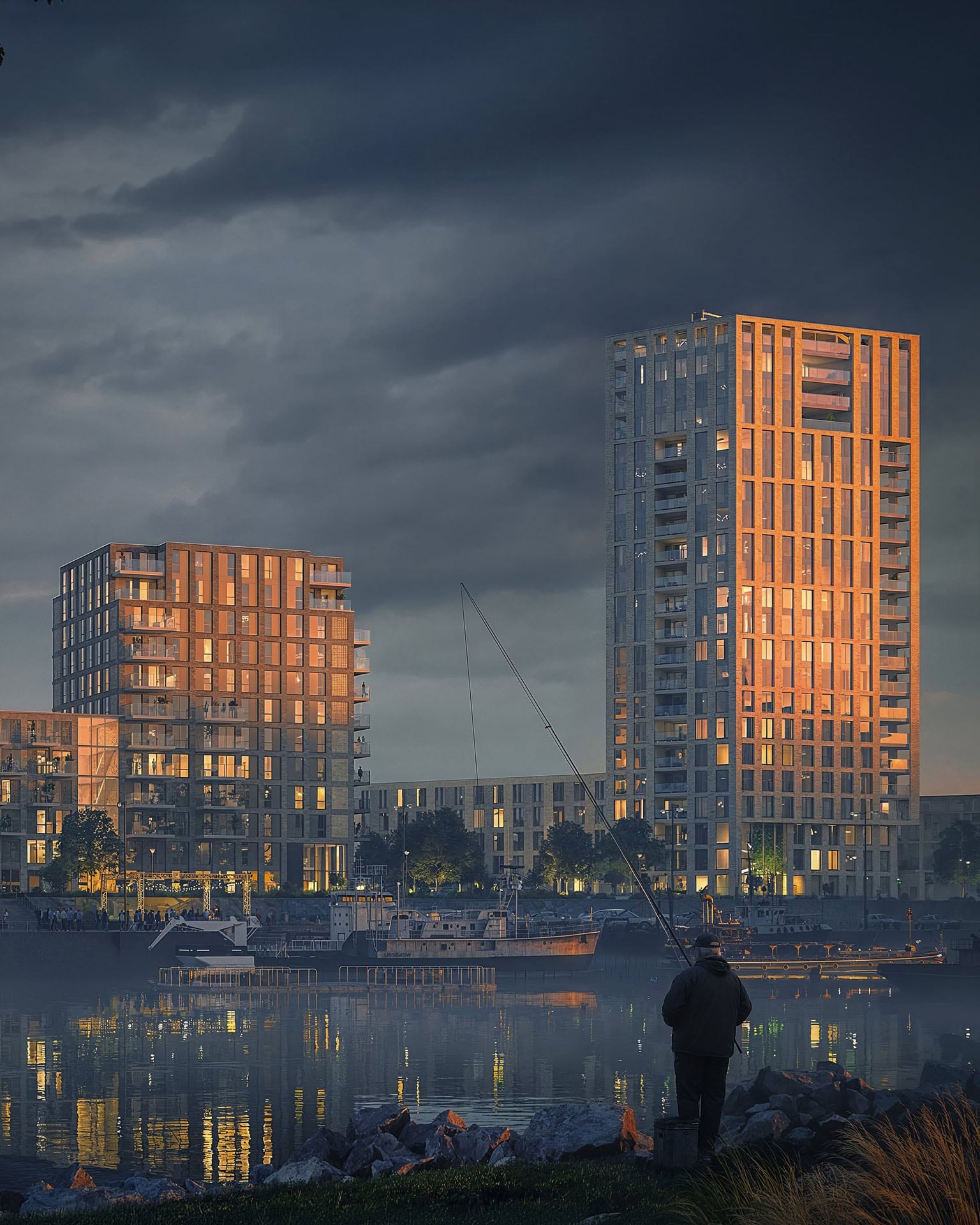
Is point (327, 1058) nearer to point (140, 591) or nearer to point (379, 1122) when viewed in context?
point (379, 1122)

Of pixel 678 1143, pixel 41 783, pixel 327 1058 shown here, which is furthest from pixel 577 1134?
pixel 41 783

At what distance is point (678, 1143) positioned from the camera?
70.8ft

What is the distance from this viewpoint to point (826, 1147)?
2259 centimetres

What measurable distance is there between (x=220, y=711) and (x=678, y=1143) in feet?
502

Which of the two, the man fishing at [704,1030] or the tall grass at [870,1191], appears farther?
the man fishing at [704,1030]

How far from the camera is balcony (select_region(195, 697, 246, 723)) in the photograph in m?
171

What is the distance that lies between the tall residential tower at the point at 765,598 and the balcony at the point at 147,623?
45.4m

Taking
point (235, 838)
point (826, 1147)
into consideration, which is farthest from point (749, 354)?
point (826, 1147)

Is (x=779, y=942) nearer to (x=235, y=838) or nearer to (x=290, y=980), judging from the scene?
(x=290, y=980)

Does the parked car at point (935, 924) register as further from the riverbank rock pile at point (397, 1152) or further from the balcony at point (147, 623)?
the riverbank rock pile at point (397, 1152)

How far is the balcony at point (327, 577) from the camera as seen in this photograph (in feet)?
590

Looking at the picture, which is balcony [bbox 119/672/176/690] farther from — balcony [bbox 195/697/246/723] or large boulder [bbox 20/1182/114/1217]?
large boulder [bbox 20/1182/114/1217]

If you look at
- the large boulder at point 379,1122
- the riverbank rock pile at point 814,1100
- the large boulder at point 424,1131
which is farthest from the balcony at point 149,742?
the large boulder at point 424,1131

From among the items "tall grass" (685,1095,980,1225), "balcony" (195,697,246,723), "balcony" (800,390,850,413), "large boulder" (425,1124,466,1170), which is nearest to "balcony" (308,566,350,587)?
"balcony" (195,697,246,723)
